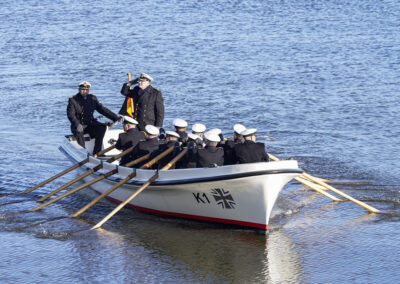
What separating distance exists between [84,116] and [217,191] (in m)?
5.12

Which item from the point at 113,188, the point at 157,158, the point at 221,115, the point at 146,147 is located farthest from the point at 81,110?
the point at 221,115

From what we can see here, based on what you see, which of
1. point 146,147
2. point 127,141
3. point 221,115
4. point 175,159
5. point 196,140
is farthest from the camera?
point 221,115

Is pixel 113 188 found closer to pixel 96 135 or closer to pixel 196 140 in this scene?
pixel 196 140

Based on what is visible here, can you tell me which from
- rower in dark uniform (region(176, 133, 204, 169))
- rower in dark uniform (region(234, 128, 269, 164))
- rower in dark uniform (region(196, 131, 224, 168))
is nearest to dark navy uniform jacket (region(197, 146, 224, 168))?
rower in dark uniform (region(196, 131, 224, 168))

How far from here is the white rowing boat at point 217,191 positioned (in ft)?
37.6

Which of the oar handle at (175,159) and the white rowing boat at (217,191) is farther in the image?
the oar handle at (175,159)

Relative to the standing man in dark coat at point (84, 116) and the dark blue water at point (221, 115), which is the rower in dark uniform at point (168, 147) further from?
the standing man in dark coat at point (84, 116)

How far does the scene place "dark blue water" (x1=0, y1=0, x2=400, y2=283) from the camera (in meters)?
11.3

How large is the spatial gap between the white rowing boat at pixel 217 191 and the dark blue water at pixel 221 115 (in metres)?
0.30

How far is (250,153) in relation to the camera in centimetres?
1217

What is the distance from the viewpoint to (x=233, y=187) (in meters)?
11.7

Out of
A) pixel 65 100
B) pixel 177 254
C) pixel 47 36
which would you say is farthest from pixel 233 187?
pixel 47 36

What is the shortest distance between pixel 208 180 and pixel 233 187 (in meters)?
0.42

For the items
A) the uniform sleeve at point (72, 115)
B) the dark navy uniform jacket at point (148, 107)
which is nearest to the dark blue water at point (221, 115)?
the uniform sleeve at point (72, 115)
